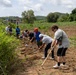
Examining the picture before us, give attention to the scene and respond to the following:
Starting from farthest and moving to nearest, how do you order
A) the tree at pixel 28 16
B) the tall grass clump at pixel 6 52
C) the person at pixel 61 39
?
the tree at pixel 28 16, the person at pixel 61 39, the tall grass clump at pixel 6 52

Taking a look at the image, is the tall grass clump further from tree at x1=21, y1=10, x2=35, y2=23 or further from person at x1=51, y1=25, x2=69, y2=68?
tree at x1=21, y1=10, x2=35, y2=23

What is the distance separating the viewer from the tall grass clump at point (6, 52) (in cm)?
827

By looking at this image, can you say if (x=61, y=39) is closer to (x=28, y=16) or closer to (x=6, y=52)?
(x=6, y=52)

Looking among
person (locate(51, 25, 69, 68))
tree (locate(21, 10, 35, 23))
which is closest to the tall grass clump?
person (locate(51, 25, 69, 68))

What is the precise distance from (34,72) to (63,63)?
48.9 inches

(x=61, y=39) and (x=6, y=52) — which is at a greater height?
(x=61, y=39)

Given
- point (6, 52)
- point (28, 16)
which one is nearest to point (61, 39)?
point (6, 52)

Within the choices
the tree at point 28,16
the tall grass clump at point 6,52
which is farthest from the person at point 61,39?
the tree at point 28,16

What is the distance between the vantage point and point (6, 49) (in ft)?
29.0

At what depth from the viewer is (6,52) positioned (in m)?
8.88

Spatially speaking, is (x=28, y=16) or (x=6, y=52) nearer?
(x=6, y=52)

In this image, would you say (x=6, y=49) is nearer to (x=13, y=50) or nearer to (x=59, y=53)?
(x=13, y=50)

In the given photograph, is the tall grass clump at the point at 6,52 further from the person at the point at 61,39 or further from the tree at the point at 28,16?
the tree at the point at 28,16

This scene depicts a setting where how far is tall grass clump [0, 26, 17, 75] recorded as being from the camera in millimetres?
8266
